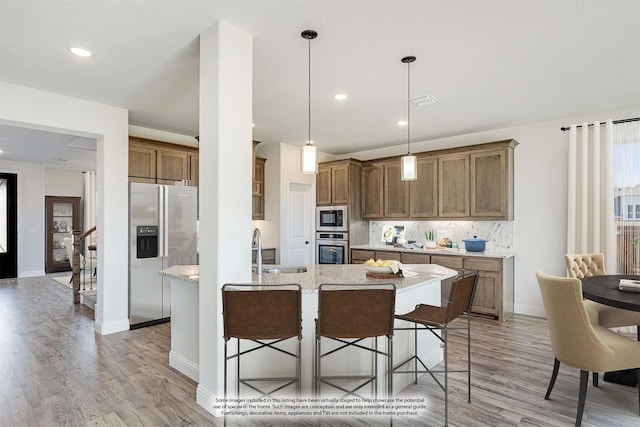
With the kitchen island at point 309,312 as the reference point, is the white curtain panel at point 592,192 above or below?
above

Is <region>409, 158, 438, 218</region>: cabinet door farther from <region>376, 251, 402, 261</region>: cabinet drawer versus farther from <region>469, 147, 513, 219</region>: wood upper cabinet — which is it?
<region>376, 251, 402, 261</region>: cabinet drawer

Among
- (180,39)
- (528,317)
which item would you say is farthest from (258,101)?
(528,317)

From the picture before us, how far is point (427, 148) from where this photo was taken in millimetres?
6027

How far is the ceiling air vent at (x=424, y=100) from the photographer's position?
12.7 ft

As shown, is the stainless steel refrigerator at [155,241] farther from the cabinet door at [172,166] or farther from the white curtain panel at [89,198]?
the white curtain panel at [89,198]

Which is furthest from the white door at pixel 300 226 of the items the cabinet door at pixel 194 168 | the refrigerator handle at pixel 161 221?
the refrigerator handle at pixel 161 221

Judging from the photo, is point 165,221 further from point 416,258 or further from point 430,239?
point 430,239

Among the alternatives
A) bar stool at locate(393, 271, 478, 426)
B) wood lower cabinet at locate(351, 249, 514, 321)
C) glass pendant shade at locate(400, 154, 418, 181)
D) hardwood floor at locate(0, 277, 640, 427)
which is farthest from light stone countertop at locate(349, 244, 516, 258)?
bar stool at locate(393, 271, 478, 426)

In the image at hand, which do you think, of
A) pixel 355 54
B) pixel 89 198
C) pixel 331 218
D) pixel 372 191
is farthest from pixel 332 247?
pixel 89 198

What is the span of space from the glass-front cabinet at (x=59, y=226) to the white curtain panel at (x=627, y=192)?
34.7ft

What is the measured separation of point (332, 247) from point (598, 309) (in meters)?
3.98

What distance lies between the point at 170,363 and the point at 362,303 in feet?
7.31

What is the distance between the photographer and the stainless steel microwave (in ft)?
20.7

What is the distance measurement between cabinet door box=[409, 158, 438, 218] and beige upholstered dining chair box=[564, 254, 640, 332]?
2128 mm
